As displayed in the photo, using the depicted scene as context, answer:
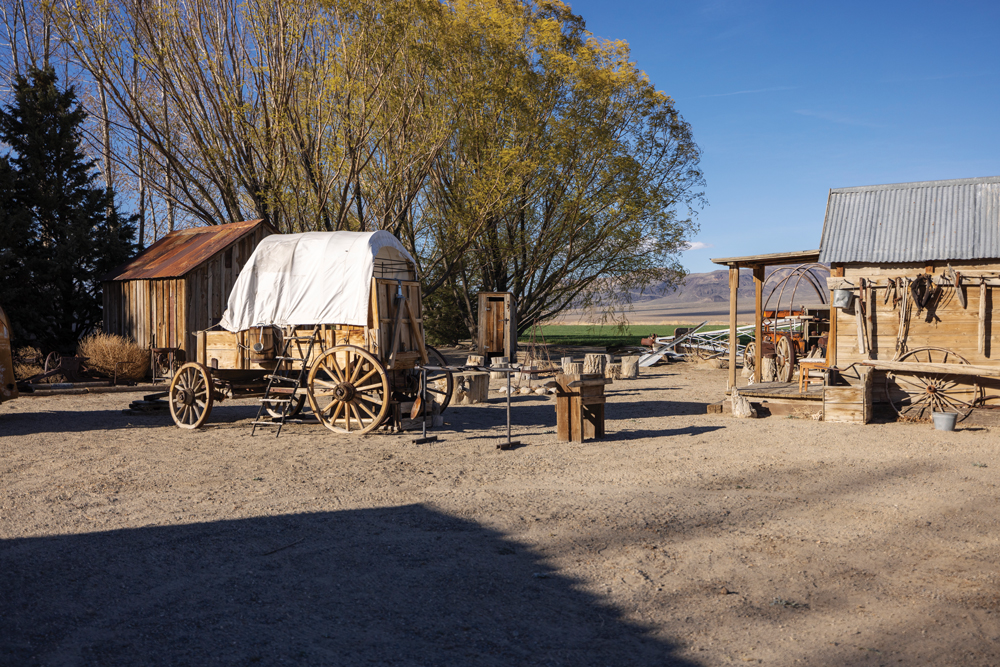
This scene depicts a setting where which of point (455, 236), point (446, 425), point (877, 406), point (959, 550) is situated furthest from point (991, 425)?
point (455, 236)

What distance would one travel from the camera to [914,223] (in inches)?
508

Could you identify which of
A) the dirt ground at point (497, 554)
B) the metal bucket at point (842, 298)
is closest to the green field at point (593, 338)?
the metal bucket at point (842, 298)

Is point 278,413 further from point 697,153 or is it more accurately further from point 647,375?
point 697,153

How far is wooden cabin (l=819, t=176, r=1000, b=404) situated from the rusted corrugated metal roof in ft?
45.1

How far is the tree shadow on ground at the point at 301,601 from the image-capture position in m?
3.67

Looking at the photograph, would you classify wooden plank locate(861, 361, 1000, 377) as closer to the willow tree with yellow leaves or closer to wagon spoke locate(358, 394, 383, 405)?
wagon spoke locate(358, 394, 383, 405)

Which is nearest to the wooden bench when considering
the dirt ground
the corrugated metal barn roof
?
the dirt ground

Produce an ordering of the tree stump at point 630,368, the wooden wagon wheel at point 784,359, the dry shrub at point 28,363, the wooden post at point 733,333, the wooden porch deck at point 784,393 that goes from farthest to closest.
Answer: the tree stump at point 630,368
the dry shrub at point 28,363
the wooden wagon wheel at point 784,359
the wooden post at point 733,333
the wooden porch deck at point 784,393

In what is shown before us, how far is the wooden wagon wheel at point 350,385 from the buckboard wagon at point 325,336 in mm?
14

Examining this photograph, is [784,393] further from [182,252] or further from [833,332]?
[182,252]

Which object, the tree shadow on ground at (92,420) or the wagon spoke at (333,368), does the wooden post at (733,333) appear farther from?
the tree shadow on ground at (92,420)

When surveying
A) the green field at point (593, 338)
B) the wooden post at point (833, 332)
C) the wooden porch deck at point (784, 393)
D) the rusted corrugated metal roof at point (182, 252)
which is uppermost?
the rusted corrugated metal roof at point (182, 252)

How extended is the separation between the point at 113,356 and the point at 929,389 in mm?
17043

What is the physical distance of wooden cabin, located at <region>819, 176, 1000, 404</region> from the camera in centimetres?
1196
